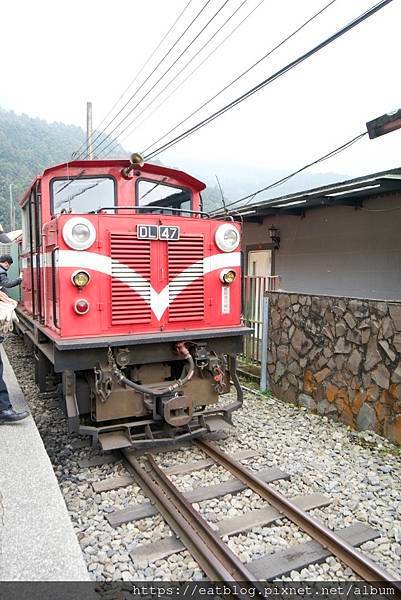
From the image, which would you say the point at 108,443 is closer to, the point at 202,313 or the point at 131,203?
the point at 202,313

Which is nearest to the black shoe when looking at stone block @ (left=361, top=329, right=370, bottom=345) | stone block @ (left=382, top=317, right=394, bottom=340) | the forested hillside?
stone block @ (left=361, top=329, right=370, bottom=345)

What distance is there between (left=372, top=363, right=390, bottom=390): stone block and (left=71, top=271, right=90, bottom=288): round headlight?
3.35m

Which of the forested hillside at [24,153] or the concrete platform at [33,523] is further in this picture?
the forested hillside at [24,153]

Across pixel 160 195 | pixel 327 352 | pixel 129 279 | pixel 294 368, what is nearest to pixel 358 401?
pixel 327 352

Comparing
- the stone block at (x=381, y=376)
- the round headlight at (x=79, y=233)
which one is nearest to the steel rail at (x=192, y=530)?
the round headlight at (x=79, y=233)

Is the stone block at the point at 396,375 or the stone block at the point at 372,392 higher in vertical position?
the stone block at the point at 396,375

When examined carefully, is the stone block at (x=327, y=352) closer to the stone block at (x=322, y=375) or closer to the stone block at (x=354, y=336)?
the stone block at (x=322, y=375)

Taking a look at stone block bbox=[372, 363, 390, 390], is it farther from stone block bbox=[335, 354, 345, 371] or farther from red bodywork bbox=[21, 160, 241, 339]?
red bodywork bbox=[21, 160, 241, 339]

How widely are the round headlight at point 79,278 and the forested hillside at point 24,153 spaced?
39.4m

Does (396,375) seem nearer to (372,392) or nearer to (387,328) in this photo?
(372,392)

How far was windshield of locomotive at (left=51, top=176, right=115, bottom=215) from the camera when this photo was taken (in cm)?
524

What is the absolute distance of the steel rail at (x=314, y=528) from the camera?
2.85 metres

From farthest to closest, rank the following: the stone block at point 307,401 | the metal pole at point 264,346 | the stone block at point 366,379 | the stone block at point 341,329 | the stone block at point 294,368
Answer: the metal pole at point 264,346 < the stone block at point 294,368 < the stone block at point 307,401 < the stone block at point 341,329 < the stone block at point 366,379

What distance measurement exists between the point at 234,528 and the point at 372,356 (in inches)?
107
